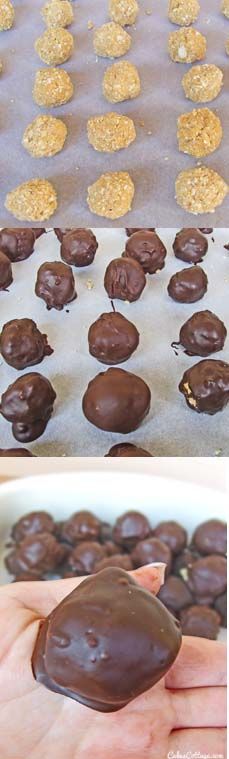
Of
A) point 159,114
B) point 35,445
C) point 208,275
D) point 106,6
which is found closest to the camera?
point 35,445

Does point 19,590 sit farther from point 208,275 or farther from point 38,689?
point 208,275

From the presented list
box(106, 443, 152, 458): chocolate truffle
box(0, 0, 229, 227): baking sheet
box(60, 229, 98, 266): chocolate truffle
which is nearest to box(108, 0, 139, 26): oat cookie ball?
box(0, 0, 229, 227): baking sheet

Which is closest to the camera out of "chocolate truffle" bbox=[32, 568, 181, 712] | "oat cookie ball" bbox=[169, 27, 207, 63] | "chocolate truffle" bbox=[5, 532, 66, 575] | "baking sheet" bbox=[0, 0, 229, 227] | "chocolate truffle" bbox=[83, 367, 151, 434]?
"chocolate truffle" bbox=[32, 568, 181, 712]

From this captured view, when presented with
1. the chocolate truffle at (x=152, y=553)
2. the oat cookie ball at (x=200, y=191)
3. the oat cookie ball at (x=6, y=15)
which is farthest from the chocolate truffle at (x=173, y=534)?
the oat cookie ball at (x=6, y=15)

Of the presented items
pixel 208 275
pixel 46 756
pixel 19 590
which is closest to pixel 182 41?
pixel 208 275

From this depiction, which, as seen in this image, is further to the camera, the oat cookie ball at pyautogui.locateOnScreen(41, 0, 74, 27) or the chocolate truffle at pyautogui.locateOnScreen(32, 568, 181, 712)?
the oat cookie ball at pyautogui.locateOnScreen(41, 0, 74, 27)

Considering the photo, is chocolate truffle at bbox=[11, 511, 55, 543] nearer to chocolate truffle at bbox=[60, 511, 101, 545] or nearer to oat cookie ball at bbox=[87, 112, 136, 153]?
chocolate truffle at bbox=[60, 511, 101, 545]
